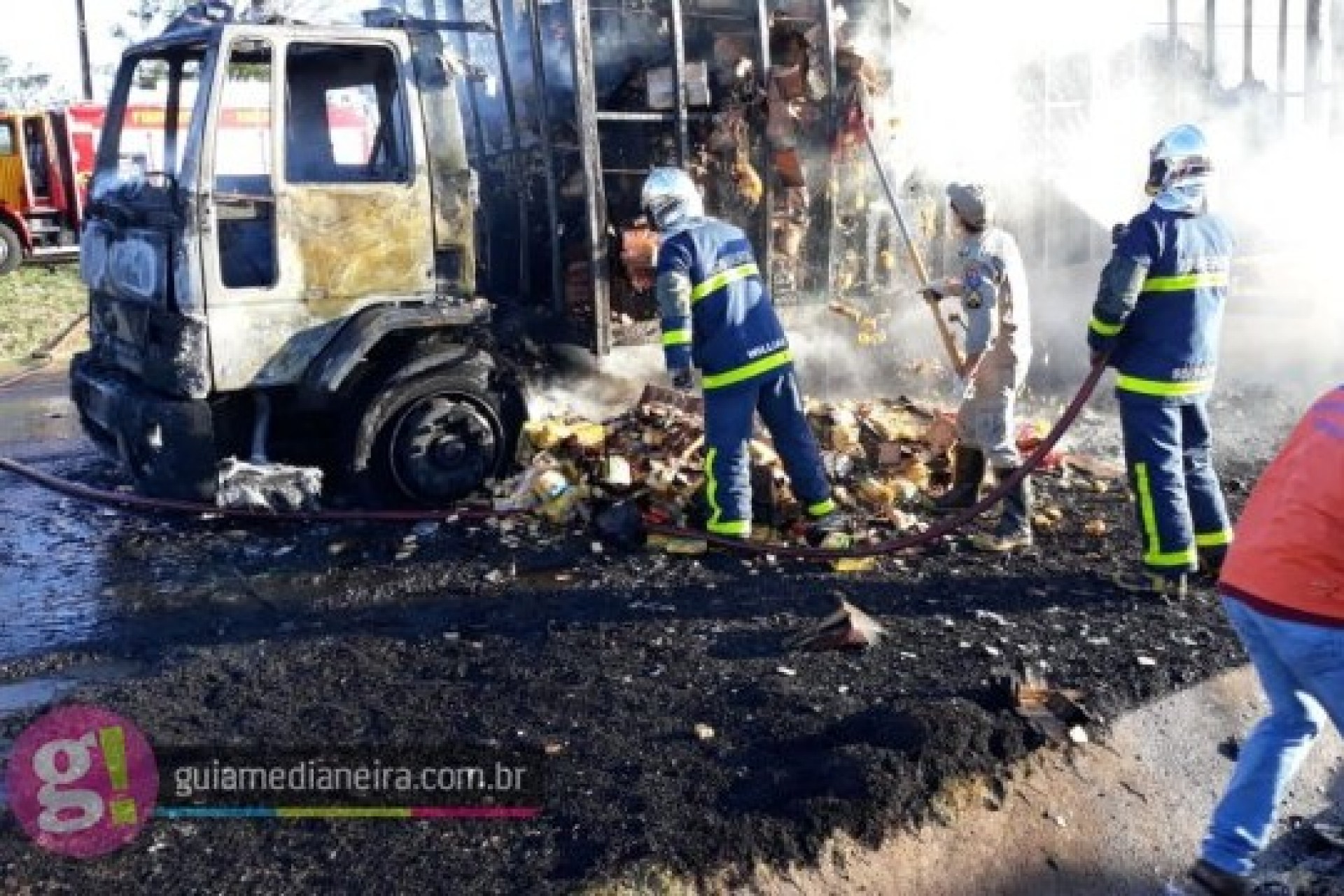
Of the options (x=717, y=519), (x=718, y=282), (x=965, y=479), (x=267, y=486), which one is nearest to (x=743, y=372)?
(x=718, y=282)

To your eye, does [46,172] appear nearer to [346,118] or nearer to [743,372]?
[346,118]

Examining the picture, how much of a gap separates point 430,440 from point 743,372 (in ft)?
5.43

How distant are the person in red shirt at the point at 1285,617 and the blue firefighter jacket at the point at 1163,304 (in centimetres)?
191

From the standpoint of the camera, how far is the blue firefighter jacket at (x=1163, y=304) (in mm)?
4633

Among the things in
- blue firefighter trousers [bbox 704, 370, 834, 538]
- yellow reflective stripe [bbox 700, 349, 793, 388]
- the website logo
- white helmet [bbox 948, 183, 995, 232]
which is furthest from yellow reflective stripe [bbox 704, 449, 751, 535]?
the website logo

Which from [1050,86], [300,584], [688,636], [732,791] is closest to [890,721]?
[732,791]

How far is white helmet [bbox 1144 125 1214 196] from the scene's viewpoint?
4.66 m

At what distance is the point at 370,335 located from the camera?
17.9ft

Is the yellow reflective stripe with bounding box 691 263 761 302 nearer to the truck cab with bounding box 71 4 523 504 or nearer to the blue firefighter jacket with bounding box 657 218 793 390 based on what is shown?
the blue firefighter jacket with bounding box 657 218 793 390

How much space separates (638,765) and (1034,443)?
3.91 metres

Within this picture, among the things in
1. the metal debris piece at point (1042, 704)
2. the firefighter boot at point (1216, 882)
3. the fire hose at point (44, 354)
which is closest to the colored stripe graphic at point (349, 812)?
the metal debris piece at point (1042, 704)

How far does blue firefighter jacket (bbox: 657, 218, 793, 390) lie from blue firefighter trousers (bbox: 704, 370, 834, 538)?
79 mm

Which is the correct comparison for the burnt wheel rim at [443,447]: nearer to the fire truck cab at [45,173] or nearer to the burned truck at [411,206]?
the burned truck at [411,206]

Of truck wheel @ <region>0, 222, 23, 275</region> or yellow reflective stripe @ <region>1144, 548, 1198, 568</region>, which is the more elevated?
truck wheel @ <region>0, 222, 23, 275</region>
